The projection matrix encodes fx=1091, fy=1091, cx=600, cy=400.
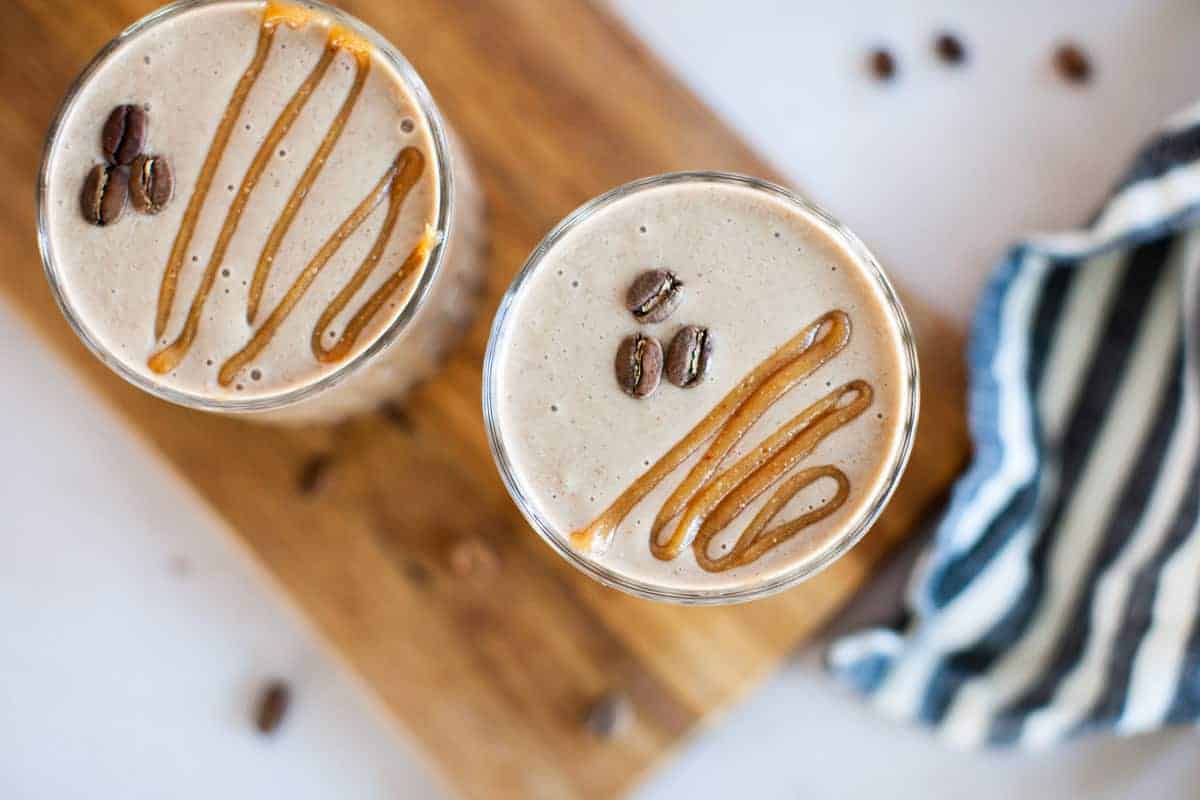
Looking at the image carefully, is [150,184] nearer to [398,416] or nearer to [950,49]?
[398,416]

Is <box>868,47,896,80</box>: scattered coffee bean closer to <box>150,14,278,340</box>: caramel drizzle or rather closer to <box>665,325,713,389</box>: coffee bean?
<box>665,325,713,389</box>: coffee bean

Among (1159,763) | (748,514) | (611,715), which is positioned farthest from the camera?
(1159,763)

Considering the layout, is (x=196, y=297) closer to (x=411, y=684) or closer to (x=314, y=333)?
(x=314, y=333)

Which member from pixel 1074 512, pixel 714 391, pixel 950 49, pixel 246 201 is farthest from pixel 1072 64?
pixel 246 201

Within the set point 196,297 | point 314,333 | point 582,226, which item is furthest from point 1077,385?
point 196,297

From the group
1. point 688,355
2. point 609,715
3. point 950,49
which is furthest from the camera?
point 950,49

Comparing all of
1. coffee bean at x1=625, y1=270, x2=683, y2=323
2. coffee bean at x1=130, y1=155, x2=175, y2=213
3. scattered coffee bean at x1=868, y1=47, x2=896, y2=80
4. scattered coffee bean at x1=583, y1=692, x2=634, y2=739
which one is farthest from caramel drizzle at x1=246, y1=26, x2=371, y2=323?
scattered coffee bean at x1=868, y1=47, x2=896, y2=80
